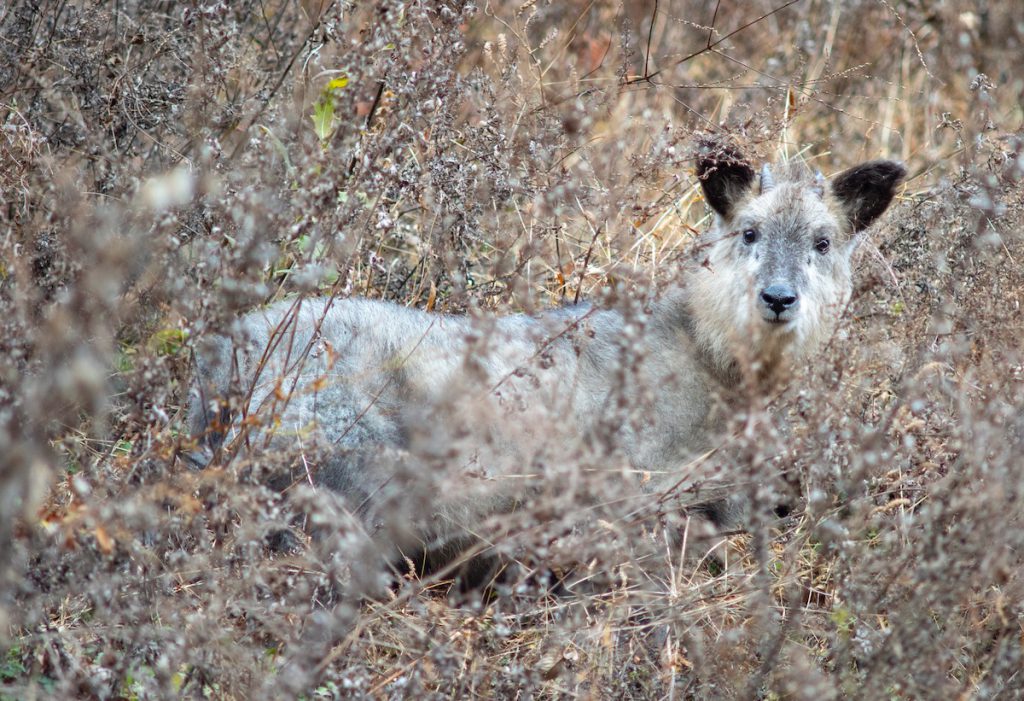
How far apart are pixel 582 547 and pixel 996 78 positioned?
8339mm

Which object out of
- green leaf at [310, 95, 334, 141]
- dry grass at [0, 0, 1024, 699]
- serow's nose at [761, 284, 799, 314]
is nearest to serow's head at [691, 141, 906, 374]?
serow's nose at [761, 284, 799, 314]

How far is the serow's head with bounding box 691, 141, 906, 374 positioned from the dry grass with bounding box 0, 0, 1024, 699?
0.25m

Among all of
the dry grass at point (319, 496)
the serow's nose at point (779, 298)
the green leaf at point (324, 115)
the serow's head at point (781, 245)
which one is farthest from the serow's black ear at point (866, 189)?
the green leaf at point (324, 115)

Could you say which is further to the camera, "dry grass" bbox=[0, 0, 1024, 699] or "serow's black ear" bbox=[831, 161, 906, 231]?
"serow's black ear" bbox=[831, 161, 906, 231]

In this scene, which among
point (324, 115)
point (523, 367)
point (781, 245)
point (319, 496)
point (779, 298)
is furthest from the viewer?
point (324, 115)

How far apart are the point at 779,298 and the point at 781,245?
407 millimetres

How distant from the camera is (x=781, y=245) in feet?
17.5

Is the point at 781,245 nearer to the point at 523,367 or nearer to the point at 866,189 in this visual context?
the point at 866,189

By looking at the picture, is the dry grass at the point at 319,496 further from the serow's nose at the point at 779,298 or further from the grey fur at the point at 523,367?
the serow's nose at the point at 779,298

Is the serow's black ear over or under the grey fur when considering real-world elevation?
over

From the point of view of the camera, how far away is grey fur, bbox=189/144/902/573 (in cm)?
358

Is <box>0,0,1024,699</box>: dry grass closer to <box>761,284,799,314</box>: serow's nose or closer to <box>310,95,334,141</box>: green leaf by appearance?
<box>310,95,334,141</box>: green leaf

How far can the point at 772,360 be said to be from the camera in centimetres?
528

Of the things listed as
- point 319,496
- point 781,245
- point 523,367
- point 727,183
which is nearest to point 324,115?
point 727,183
